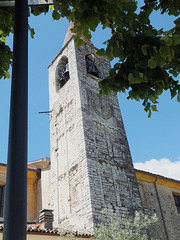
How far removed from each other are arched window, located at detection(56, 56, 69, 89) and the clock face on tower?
2814 mm

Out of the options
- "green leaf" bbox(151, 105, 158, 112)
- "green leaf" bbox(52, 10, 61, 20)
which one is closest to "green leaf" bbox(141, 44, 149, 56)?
"green leaf" bbox(151, 105, 158, 112)

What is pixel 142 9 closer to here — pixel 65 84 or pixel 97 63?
pixel 65 84

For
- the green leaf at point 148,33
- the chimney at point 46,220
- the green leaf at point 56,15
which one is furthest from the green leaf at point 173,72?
the chimney at point 46,220

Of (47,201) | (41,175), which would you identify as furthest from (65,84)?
(47,201)

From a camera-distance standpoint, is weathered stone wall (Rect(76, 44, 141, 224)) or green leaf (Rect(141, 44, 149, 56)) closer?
green leaf (Rect(141, 44, 149, 56))

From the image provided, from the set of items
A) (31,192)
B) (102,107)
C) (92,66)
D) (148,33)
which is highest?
(92,66)

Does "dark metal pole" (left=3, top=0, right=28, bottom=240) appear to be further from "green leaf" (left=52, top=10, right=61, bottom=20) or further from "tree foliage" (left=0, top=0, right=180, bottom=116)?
"green leaf" (left=52, top=10, right=61, bottom=20)

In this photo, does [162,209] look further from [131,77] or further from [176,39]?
[176,39]

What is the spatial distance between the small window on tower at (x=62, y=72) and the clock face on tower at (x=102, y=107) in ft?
9.23

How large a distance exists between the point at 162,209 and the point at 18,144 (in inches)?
532

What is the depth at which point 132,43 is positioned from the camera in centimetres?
354

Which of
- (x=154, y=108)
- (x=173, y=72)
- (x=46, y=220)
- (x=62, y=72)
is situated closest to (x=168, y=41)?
(x=173, y=72)

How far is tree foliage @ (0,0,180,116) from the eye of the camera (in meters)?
3.31

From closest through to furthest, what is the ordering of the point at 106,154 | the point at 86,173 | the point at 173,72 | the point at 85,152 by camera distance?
the point at 173,72 → the point at 86,173 → the point at 85,152 → the point at 106,154
